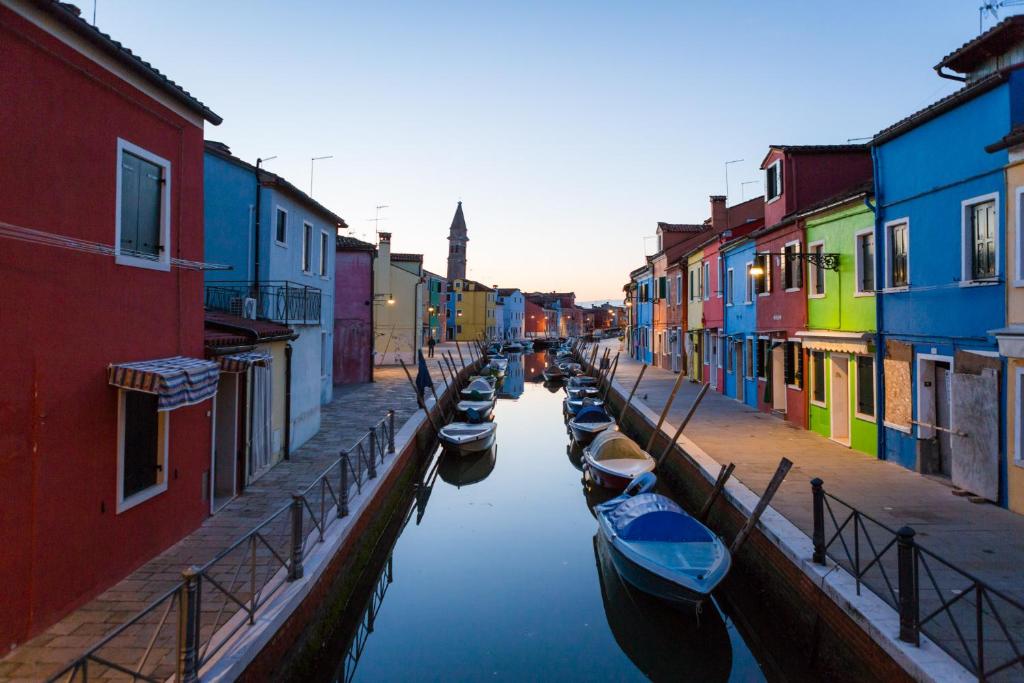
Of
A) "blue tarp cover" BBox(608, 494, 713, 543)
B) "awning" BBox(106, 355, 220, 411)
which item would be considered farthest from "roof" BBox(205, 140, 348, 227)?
"blue tarp cover" BBox(608, 494, 713, 543)

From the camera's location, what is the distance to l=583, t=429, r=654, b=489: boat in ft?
47.2

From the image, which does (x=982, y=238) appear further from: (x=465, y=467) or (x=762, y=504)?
(x=465, y=467)

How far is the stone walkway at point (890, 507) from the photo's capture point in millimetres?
6637

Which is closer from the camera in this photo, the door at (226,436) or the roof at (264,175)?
the door at (226,436)

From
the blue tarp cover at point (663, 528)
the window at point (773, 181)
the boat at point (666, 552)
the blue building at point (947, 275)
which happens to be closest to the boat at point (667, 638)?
the boat at point (666, 552)

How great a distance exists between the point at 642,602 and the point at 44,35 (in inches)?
396

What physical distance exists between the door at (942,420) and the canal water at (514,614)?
→ 5.51 m

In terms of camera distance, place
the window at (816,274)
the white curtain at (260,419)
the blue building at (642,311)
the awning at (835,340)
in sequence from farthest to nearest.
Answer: the blue building at (642,311) < the window at (816,274) < the awning at (835,340) < the white curtain at (260,419)

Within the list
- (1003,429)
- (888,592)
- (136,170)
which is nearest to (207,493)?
(136,170)

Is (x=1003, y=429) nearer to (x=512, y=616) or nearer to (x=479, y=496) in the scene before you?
(x=512, y=616)

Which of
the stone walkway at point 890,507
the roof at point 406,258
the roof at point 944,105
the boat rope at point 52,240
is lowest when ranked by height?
the stone walkway at point 890,507

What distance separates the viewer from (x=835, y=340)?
1476 cm

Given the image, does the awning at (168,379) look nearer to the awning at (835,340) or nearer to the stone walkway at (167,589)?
the stone walkway at (167,589)

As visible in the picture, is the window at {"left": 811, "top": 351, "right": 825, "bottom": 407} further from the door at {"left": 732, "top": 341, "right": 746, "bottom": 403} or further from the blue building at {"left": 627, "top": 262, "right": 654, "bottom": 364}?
the blue building at {"left": 627, "top": 262, "right": 654, "bottom": 364}
